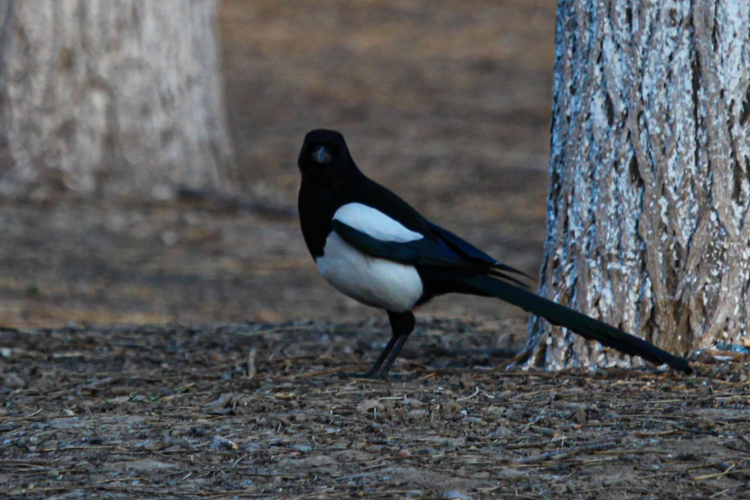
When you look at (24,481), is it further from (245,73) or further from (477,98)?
(245,73)

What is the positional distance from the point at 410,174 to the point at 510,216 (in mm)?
1967

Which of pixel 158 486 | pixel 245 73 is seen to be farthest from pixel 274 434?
pixel 245 73

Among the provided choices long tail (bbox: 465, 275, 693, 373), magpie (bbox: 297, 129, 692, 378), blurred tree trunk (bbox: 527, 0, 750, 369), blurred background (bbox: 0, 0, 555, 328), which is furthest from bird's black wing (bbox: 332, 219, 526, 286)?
blurred background (bbox: 0, 0, 555, 328)

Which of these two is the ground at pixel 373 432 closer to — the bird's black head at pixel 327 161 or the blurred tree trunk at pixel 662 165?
the blurred tree trunk at pixel 662 165

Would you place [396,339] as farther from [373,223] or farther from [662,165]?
[662,165]

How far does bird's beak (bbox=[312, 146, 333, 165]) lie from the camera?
184 inches

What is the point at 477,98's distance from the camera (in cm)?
1620

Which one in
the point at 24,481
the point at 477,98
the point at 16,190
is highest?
the point at 477,98

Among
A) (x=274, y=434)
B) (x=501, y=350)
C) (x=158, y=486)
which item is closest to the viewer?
(x=158, y=486)

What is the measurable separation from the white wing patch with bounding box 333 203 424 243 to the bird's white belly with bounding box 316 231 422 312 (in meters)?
0.09

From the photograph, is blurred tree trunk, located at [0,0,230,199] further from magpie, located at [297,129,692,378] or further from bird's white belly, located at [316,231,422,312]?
bird's white belly, located at [316,231,422,312]

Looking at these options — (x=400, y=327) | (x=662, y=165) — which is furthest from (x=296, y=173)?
(x=662, y=165)

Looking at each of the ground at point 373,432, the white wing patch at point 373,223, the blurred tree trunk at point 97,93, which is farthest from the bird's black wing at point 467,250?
the blurred tree trunk at point 97,93

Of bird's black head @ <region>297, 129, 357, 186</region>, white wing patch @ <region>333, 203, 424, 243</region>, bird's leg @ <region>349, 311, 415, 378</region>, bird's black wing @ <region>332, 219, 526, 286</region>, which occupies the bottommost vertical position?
bird's leg @ <region>349, 311, 415, 378</region>
